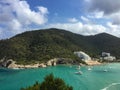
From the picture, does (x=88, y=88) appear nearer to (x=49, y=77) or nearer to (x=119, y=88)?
(x=119, y=88)

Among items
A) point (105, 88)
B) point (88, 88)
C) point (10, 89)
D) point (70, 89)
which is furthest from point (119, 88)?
point (70, 89)

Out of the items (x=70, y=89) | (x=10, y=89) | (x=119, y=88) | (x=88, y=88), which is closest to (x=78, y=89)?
(x=88, y=88)

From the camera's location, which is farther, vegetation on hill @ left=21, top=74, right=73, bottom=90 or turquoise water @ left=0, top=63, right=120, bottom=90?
turquoise water @ left=0, top=63, right=120, bottom=90

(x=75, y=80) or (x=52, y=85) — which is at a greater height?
(x=52, y=85)

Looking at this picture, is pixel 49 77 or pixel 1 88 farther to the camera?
pixel 1 88

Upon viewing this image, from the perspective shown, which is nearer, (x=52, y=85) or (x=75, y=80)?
(x=52, y=85)

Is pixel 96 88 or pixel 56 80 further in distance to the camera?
pixel 96 88

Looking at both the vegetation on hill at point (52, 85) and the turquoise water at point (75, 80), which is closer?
the vegetation on hill at point (52, 85)

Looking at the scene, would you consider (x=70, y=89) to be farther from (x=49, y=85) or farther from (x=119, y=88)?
(x=119, y=88)
